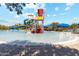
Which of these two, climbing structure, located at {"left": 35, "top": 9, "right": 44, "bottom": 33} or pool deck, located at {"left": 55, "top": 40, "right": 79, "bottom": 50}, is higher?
climbing structure, located at {"left": 35, "top": 9, "right": 44, "bottom": 33}

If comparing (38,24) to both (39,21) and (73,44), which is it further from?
(73,44)

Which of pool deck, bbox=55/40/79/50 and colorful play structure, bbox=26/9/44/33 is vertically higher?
colorful play structure, bbox=26/9/44/33

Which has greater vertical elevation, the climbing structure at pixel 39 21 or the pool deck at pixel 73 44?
the climbing structure at pixel 39 21

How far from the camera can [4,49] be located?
3141mm

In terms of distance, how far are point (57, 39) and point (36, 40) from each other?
18.1 inches

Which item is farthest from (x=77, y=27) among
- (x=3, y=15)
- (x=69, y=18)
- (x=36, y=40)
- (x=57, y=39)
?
(x=3, y=15)

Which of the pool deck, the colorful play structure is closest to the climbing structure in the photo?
the colorful play structure

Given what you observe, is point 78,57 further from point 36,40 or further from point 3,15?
point 3,15

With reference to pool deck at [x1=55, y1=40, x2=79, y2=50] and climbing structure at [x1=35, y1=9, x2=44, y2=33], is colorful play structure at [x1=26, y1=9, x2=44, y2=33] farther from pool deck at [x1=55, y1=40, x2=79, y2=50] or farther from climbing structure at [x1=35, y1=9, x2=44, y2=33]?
pool deck at [x1=55, y1=40, x2=79, y2=50]

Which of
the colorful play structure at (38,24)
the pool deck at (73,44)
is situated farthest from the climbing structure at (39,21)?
the pool deck at (73,44)

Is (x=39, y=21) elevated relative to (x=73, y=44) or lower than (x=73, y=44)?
elevated

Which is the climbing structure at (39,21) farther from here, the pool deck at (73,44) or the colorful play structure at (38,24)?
the pool deck at (73,44)

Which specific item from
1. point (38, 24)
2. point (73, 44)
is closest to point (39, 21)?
point (38, 24)

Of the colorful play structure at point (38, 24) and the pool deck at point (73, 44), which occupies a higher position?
the colorful play structure at point (38, 24)
